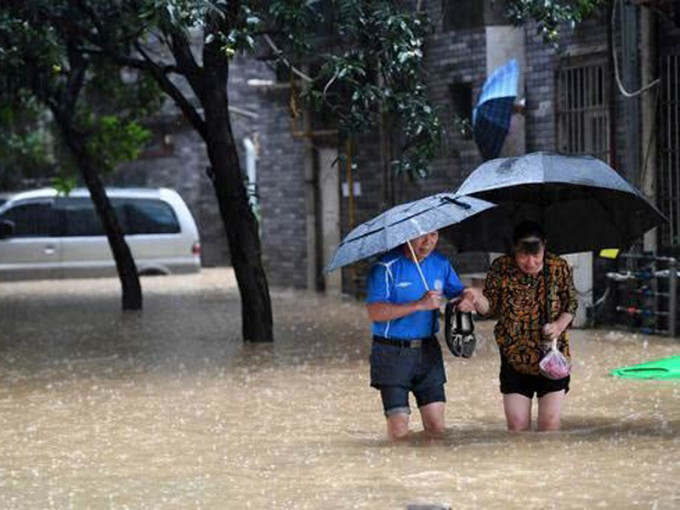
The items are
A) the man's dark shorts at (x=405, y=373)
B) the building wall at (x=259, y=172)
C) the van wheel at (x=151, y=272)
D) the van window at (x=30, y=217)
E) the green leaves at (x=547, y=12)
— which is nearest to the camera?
the man's dark shorts at (x=405, y=373)

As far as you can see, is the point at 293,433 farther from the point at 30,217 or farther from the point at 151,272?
the point at 151,272

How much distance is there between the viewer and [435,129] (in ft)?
54.7

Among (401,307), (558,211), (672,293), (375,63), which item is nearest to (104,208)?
(375,63)

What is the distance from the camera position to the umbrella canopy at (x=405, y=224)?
1010cm

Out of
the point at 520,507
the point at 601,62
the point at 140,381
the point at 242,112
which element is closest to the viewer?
the point at 520,507

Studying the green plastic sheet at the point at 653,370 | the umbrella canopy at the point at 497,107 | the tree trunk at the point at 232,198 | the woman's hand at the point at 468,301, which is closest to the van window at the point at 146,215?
the tree trunk at the point at 232,198

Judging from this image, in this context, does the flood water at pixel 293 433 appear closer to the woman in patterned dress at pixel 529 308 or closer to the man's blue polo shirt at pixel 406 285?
the woman in patterned dress at pixel 529 308

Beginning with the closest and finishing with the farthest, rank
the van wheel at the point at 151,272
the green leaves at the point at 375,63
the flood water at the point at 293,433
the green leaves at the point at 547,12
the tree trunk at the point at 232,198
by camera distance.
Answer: the flood water at the point at 293,433 → the green leaves at the point at 547,12 → the green leaves at the point at 375,63 → the tree trunk at the point at 232,198 → the van wheel at the point at 151,272

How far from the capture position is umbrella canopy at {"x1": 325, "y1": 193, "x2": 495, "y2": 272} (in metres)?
10.1

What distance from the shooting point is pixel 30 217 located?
108 feet

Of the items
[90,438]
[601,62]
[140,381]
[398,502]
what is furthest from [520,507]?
[601,62]

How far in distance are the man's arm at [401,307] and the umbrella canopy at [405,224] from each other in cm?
34

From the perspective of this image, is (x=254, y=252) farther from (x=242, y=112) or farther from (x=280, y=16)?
(x=242, y=112)

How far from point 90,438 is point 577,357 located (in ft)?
19.9
